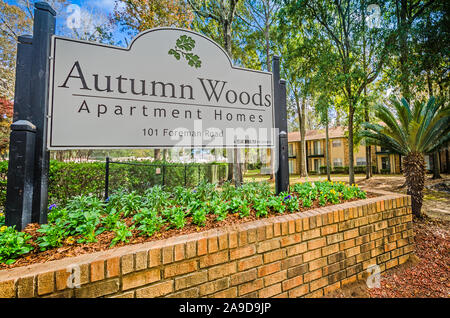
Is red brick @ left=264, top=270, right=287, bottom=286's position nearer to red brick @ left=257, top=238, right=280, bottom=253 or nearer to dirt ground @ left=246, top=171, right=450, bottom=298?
red brick @ left=257, top=238, right=280, bottom=253

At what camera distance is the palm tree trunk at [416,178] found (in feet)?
15.3

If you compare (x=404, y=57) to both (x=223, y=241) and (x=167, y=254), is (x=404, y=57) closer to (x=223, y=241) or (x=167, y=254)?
(x=223, y=241)

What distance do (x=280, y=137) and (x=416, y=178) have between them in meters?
4.31

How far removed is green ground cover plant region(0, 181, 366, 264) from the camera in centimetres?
153

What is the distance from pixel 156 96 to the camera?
229cm

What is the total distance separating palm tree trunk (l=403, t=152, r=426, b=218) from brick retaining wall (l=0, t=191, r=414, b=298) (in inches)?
115

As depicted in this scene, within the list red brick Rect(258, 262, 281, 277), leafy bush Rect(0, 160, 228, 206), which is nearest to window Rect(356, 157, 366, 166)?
leafy bush Rect(0, 160, 228, 206)

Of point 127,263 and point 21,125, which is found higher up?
point 21,125

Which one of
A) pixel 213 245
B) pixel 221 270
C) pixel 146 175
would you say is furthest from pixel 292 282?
pixel 146 175

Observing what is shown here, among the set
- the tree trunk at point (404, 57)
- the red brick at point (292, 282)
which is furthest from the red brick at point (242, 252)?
the tree trunk at point (404, 57)

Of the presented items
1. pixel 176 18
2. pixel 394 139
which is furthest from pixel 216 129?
pixel 176 18

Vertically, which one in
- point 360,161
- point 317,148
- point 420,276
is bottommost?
point 420,276

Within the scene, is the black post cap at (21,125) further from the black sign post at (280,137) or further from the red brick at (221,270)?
the black sign post at (280,137)
